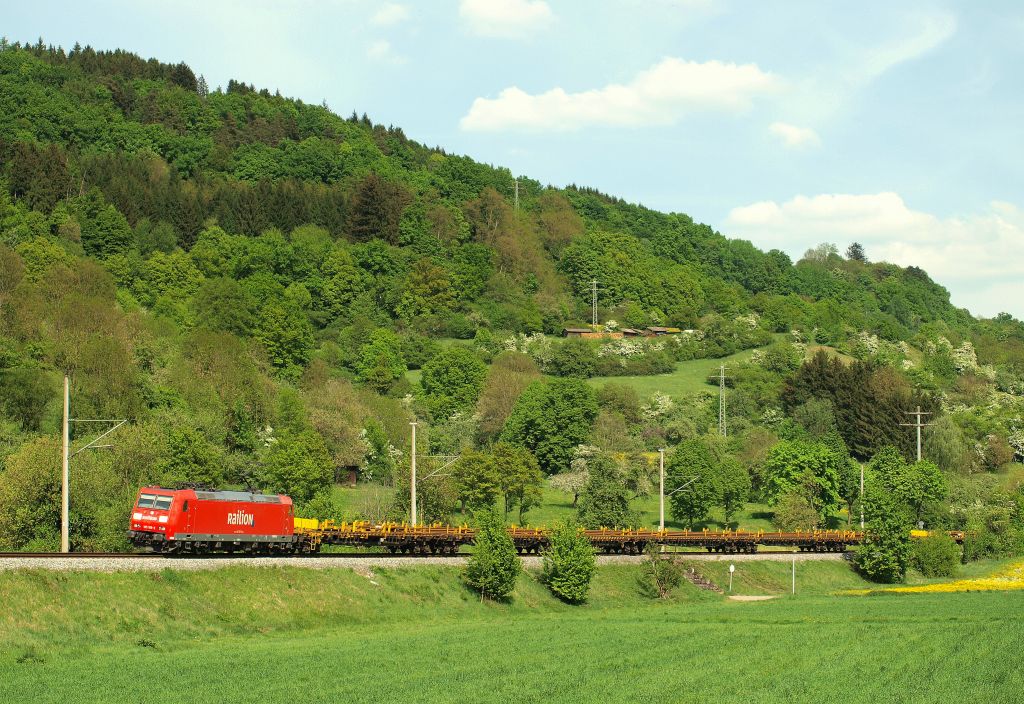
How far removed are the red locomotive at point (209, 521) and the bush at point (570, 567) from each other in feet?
44.6

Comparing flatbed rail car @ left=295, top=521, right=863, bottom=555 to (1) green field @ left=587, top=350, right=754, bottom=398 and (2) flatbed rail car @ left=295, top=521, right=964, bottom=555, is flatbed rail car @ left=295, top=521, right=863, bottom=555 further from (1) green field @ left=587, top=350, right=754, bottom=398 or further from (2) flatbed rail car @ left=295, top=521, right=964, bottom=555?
(1) green field @ left=587, top=350, right=754, bottom=398

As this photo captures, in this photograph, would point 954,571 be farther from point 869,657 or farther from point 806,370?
point 806,370

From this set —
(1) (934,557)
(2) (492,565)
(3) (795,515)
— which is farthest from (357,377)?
(2) (492,565)

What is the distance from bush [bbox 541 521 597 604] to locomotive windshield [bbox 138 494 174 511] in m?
20.2

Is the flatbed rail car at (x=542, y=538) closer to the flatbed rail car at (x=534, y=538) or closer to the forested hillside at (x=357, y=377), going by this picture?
the flatbed rail car at (x=534, y=538)

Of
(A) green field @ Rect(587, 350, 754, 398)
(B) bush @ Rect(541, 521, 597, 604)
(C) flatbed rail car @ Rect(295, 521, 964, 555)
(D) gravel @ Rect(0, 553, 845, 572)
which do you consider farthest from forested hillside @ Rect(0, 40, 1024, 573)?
(B) bush @ Rect(541, 521, 597, 604)

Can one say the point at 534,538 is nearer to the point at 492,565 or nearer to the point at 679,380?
the point at 492,565

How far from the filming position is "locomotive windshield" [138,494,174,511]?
2135 inches

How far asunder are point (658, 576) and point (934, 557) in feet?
87.0

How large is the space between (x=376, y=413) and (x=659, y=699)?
283 feet

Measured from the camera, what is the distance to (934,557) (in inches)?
3359

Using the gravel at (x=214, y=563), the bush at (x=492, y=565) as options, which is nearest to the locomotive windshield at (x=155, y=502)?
the gravel at (x=214, y=563)

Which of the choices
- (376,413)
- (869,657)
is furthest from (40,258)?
(869,657)

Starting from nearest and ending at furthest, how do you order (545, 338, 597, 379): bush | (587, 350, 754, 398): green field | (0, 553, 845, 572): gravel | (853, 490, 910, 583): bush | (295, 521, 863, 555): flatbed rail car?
(0, 553, 845, 572): gravel, (295, 521, 863, 555): flatbed rail car, (853, 490, 910, 583): bush, (587, 350, 754, 398): green field, (545, 338, 597, 379): bush
